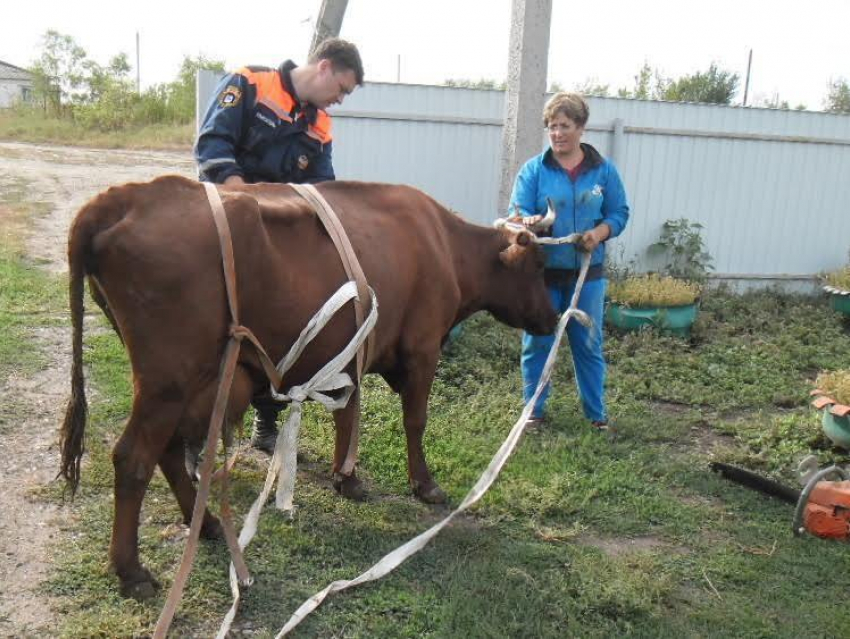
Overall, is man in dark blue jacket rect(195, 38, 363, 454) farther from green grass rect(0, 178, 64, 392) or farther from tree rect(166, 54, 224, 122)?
tree rect(166, 54, 224, 122)

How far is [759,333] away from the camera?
7.63 meters

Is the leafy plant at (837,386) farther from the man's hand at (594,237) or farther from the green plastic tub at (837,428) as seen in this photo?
the man's hand at (594,237)

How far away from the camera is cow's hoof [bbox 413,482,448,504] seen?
163 inches

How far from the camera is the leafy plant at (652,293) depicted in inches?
286

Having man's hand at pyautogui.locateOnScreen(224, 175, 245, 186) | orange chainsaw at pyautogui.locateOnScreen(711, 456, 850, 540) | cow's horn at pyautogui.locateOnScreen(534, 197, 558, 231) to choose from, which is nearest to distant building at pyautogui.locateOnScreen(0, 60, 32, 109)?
man's hand at pyautogui.locateOnScreen(224, 175, 245, 186)

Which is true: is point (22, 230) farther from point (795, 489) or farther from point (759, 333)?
point (795, 489)

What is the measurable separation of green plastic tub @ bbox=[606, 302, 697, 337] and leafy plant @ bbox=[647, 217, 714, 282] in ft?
4.75

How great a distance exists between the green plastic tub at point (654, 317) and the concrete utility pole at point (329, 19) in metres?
3.65

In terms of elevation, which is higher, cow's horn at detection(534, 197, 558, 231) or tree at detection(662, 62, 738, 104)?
tree at detection(662, 62, 738, 104)

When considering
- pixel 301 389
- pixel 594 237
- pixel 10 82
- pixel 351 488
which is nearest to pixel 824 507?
pixel 594 237

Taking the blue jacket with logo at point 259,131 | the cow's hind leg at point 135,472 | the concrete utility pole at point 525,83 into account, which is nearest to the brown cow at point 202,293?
the cow's hind leg at point 135,472

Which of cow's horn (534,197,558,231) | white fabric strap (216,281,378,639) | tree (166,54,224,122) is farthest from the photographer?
tree (166,54,224,122)

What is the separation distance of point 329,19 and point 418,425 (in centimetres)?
482

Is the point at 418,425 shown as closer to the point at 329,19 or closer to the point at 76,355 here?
the point at 76,355
